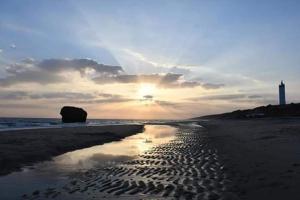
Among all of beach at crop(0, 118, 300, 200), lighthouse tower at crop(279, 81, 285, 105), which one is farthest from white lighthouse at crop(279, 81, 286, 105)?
beach at crop(0, 118, 300, 200)

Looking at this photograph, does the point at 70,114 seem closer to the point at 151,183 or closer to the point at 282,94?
the point at 282,94

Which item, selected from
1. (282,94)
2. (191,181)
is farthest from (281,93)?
(191,181)

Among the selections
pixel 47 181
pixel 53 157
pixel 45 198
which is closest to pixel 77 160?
pixel 53 157

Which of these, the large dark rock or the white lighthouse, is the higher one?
the white lighthouse

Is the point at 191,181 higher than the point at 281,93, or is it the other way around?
the point at 281,93

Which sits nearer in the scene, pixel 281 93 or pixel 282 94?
pixel 282 94

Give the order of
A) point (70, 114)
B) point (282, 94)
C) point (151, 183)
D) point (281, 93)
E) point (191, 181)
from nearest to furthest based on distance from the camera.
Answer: point (191, 181)
point (151, 183)
point (70, 114)
point (282, 94)
point (281, 93)

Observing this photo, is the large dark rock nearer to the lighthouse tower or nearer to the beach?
the lighthouse tower

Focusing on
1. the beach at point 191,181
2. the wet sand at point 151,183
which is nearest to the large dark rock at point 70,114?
the beach at point 191,181

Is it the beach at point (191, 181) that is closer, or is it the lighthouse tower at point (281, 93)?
the beach at point (191, 181)

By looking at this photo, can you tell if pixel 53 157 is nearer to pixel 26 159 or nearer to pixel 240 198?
pixel 26 159

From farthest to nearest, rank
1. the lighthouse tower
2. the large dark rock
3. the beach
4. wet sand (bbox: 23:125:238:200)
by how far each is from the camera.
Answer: the lighthouse tower < the large dark rock < wet sand (bbox: 23:125:238:200) < the beach

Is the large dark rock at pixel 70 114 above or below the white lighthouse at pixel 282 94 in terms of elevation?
below

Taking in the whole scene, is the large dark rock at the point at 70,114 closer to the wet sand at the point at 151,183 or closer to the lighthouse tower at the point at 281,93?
the lighthouse tower at the point at 281,93
